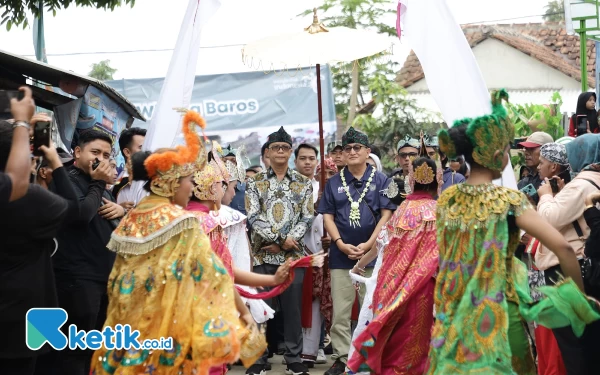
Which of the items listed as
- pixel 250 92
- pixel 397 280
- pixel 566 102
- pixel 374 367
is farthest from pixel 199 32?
pixel 566 102

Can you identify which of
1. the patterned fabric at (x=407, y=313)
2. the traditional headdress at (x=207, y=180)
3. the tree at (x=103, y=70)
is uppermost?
the tree at (x=103, y=70)

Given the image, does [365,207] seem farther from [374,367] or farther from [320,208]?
[374,367]

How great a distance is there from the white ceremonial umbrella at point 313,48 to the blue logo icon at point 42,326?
4.13m

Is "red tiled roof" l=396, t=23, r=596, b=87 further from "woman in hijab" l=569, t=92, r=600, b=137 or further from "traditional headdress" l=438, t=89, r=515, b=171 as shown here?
"traditional headdress" l=438, t=89, r=515, b=171

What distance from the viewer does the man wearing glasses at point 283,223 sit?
8555mm

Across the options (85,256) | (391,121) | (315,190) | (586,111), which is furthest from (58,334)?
(391,121)

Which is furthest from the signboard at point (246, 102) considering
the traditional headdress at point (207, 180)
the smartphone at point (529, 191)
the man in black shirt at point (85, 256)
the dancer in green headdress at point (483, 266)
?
the dancer in green headdress at point (483, 266)

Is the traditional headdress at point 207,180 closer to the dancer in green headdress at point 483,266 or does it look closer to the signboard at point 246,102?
the dancer in green headdress at point 483,266

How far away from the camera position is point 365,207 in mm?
8484

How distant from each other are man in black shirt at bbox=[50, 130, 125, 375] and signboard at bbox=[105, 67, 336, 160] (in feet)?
44.6

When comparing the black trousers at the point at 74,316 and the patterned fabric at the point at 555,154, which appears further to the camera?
the patterned fabric at the point at 555,154

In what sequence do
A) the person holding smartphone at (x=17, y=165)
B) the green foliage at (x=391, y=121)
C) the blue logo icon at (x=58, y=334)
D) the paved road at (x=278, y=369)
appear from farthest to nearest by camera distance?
the green foliage at (x=391, y=121) → the paved road at (x=278, y=369) → the blue logo icon at (x=58, y=334) → the person holding smartphone at (x=17, y=165)

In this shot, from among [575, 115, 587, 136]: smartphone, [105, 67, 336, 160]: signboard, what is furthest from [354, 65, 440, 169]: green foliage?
[575, 115, 587, 136]: smartphone

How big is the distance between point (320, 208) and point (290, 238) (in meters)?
0.45
